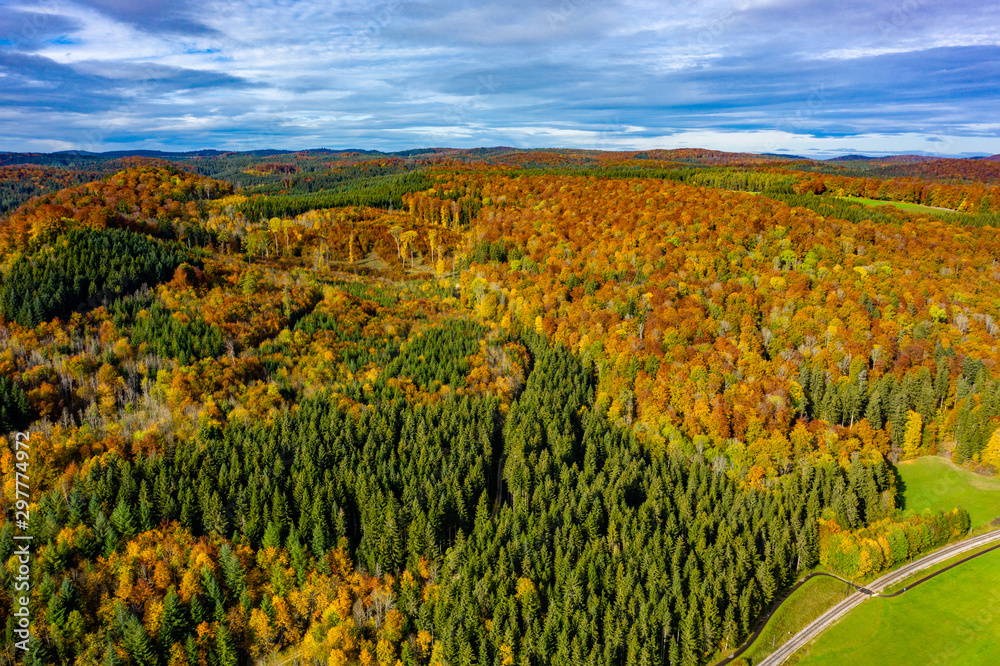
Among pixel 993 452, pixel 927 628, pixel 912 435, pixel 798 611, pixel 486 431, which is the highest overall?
pixel 486 431

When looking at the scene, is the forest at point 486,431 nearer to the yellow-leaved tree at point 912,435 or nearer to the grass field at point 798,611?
the yellow-leaved tree at point 912,435

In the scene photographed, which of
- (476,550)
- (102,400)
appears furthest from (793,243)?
(102,400)

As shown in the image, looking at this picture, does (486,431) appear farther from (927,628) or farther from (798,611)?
(927,628)

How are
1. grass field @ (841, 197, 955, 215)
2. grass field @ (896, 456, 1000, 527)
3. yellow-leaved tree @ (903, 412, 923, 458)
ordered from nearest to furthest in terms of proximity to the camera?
1. grass field @ (896, 456, 1000, 527)
2. yellow-leaved tree @ (903, 412, 923, 458)
3. grass field @ (841, 197, 955, 215)

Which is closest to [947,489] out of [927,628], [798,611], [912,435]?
[912,435]

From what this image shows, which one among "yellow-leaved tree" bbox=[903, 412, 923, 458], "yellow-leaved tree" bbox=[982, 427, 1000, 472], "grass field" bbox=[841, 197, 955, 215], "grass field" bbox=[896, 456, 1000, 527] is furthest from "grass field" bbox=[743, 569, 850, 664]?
"grass field" bbox=[841, 197, 955, 215]

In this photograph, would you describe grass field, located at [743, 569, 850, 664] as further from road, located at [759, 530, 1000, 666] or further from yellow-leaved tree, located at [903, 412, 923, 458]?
yellow-leaved tree, located at [903, 412, 923, 458]

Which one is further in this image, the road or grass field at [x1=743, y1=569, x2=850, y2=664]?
grass field at [x1=743, y1=569, x2=850, y2=664]
